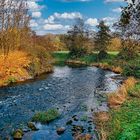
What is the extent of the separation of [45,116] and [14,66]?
23.4 m

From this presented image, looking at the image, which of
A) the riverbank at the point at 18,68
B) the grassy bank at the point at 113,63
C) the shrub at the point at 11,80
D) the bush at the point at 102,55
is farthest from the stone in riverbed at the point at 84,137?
the bush at the point at 102,55

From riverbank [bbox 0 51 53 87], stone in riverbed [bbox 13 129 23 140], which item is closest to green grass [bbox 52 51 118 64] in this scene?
riverbank [bbox 0 51 53 87]

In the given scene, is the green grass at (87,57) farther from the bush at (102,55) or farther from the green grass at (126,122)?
the green grass at (126,122)

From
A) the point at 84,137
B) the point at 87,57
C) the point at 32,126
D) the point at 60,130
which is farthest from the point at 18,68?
the point at 87,57

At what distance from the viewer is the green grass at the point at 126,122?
17.0 meters

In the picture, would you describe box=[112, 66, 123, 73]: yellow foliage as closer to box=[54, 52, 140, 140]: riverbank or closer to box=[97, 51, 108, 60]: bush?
box=[97, 51, 108, 60]: bush

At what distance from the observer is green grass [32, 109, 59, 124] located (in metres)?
25.3

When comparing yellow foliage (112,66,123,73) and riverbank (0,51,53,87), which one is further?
yellow foliage (112,66,123,73)

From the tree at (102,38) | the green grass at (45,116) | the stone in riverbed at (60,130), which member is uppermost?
the tree at (102,38)

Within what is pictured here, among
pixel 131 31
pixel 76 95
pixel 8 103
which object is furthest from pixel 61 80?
pixel 131 31

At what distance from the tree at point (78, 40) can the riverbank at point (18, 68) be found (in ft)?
108

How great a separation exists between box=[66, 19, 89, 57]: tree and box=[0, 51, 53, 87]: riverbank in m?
32.8

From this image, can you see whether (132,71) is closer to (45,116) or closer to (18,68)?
(18,68)

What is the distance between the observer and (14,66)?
4794 cm
